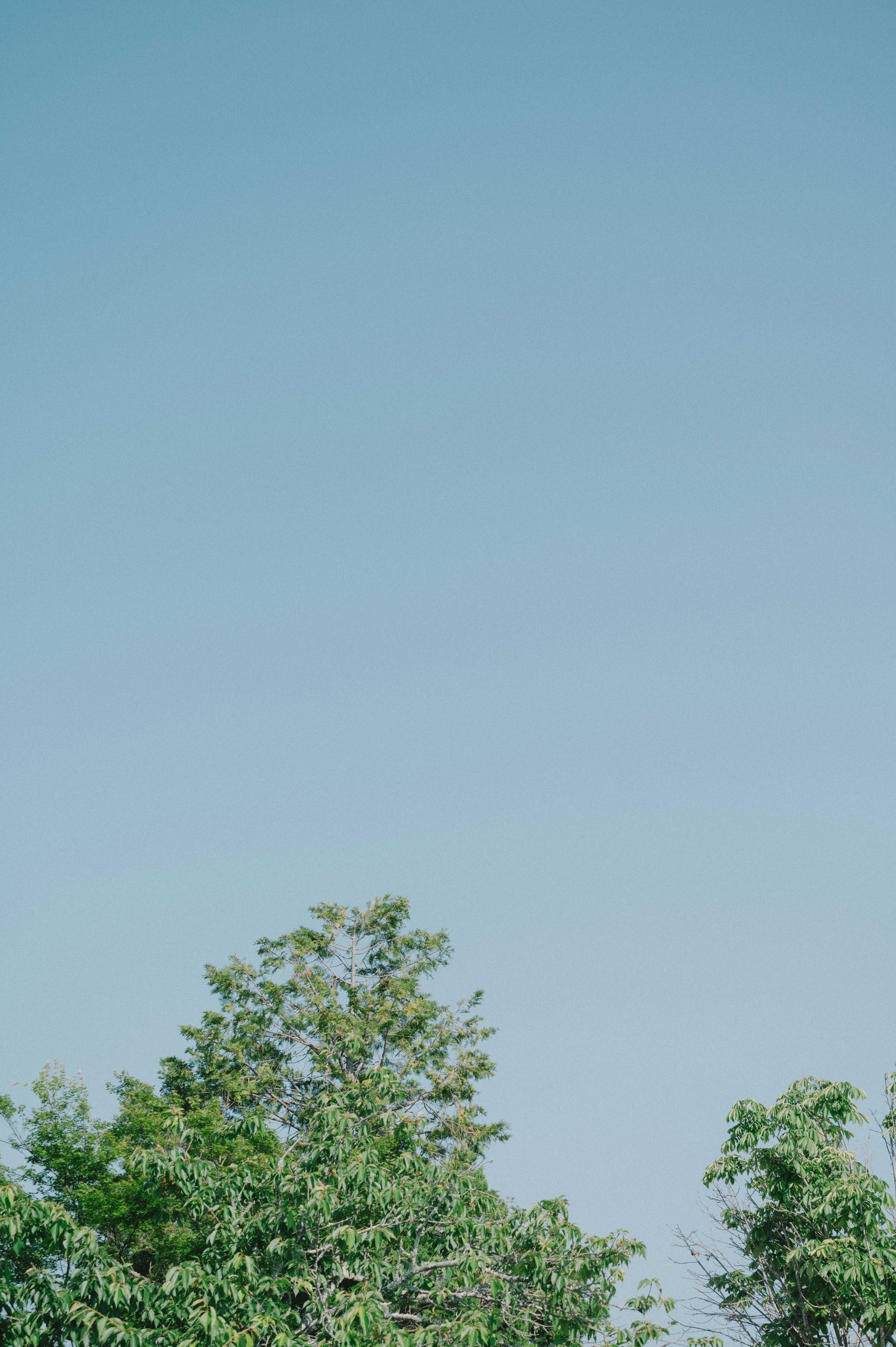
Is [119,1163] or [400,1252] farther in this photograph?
[119,1163]

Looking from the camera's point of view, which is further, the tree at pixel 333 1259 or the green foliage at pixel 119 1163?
the green foliage at pixel 119 1163

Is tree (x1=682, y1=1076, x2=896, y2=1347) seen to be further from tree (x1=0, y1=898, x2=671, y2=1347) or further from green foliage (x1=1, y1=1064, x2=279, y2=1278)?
green foliage (x1=1, y1=1064, x2=279, y2=1278)

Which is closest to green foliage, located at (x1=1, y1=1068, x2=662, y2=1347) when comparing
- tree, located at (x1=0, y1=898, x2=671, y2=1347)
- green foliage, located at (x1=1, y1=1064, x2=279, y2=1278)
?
tree, located at (x1=0, y1=898, x2=671, y2=1347)

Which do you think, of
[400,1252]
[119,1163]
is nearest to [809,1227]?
[400,1252]

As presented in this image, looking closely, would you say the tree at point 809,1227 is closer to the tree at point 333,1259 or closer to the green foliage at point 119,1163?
the tree at point 333,1259

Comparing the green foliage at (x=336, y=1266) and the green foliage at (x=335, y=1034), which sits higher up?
the green foliage at (x=335, y=1034)

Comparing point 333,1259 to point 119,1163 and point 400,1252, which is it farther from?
point 119,1163

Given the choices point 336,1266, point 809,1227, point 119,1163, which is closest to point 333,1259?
point 336,1266

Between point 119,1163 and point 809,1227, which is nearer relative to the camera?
point 809,1227

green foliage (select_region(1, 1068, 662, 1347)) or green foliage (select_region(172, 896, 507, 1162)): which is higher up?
green foliage (select_region(172, 896, 507, 1162))

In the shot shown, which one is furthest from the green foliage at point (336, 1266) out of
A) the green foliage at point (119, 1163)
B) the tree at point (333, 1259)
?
the green foliage at point (119, 1163)

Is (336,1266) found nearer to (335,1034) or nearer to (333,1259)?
(333,1259)

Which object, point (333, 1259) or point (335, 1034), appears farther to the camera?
point (335, 1034)

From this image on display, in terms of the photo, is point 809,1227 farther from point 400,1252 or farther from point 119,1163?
point 119,1163
